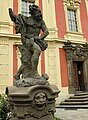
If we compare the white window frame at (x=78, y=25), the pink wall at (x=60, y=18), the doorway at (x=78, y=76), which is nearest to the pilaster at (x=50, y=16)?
the pink wall at (x=60, y=18)

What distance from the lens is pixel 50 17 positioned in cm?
1351

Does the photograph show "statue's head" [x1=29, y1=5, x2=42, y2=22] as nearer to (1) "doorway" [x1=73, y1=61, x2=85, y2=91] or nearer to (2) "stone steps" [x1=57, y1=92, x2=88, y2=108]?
(2) "stone steps" [x1=57, y1=92, x2=88, y2=108]

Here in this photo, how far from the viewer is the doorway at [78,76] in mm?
13952

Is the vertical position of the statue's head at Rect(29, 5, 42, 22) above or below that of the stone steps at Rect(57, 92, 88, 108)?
above

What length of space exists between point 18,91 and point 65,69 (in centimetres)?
884

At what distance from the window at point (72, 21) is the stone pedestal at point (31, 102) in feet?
35.2

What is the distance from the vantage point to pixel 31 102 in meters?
4.48

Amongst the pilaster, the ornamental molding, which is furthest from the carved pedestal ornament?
the ornamental molding

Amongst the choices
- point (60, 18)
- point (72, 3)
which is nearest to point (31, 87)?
point (60, 18)

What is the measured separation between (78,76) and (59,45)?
3.13 m

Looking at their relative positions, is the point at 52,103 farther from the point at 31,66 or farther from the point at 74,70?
the point at 74,70

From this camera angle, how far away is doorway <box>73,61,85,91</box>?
13952mm

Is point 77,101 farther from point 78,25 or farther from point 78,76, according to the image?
point 78,25

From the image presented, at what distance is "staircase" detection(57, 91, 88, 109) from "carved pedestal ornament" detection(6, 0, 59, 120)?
19.8ft
